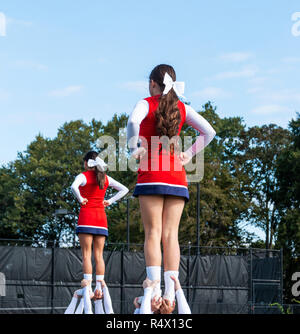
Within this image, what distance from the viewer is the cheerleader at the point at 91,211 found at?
25.2 ft

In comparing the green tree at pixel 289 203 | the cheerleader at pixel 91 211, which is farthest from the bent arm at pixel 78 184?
the green tree at pixel 289 203

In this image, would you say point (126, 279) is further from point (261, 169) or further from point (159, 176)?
point (261, 169)

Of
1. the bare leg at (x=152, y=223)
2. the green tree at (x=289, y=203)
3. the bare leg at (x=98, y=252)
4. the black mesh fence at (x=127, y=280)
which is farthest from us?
the green tree at (x=289, y=203)

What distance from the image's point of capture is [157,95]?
4.32 metres

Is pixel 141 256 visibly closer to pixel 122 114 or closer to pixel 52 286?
pixel 52 286

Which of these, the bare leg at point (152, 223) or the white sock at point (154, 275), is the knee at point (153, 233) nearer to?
the bare leg at point (152, 223)

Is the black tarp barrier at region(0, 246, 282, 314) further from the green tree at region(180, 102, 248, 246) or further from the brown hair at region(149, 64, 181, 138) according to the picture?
the green tree at region(180, 102, 248, 246)

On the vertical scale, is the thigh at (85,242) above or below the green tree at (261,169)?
below

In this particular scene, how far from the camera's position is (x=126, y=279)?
61.5 feet

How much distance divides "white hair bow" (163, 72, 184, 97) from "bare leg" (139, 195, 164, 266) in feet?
2.54

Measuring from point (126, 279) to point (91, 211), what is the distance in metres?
11.3

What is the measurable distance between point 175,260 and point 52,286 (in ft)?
43.7
